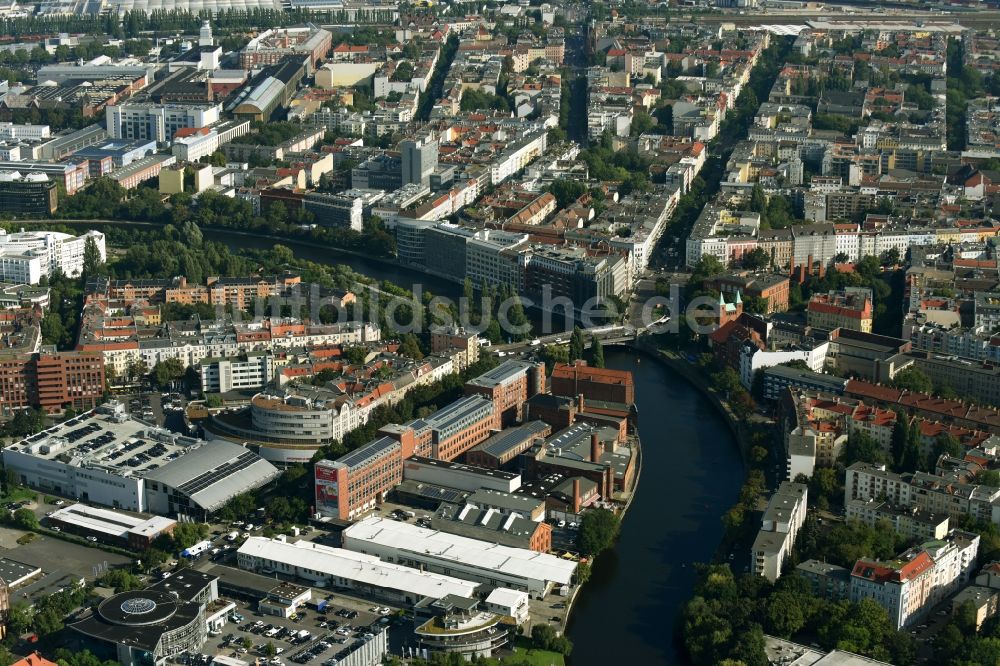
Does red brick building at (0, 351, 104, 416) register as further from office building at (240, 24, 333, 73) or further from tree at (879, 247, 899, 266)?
office building at (240, 24, 333, 73)

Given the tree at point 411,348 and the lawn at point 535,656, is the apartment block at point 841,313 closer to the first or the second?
the tree at point 411,348

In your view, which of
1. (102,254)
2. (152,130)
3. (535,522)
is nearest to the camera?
(535,522)

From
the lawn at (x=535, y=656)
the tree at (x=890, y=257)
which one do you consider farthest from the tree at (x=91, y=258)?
the lawn at (x=535, y=656)

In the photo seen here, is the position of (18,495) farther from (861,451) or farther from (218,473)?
(861,451)

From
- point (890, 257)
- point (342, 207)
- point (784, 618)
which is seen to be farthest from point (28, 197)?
point (784, 618)

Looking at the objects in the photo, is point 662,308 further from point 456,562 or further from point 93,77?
point 93,77

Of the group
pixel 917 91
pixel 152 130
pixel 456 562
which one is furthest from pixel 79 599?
pixel 917 91
